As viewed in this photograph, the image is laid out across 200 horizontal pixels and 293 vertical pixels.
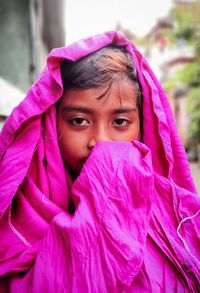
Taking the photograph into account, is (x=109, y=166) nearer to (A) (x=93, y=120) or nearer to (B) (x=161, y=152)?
(A) (x=93, y=120)

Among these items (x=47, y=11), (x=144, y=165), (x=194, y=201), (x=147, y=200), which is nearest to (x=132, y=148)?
(x=144, y=165)

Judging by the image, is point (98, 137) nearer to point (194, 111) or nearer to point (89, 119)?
point (89, 119)

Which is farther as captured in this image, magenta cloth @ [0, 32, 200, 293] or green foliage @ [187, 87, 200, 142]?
green foliage @ [187, 87, 200, 142]

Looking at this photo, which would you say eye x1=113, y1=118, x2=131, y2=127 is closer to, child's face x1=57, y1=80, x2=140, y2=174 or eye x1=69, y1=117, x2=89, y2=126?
child's face x1=57, y1=80, x2=140, y2=174

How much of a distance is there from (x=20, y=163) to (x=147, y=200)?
0.49 metres

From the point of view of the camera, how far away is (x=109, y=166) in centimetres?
123

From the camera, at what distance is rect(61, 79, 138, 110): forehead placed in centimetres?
137

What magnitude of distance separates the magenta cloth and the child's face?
0.16ft

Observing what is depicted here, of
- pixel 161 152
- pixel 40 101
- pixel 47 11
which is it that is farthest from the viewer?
pixel 47 11

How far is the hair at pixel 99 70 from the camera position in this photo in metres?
1.41

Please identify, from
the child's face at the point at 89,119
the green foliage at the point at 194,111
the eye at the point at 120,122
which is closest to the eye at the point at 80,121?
the child's face at the point at 89,119

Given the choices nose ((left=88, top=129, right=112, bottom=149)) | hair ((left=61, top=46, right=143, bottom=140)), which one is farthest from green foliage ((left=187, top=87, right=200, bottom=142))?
nose ((left=88, top=129, right=112, bottom=149))

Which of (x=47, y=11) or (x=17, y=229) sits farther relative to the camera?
(x=47, y=11)

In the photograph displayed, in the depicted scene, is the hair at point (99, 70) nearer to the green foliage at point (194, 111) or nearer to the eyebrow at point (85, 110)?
the eyebrow at point (85, 110)
